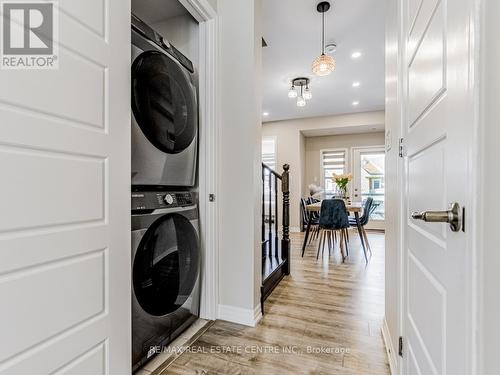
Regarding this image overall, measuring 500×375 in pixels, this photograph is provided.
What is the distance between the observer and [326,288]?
265cm

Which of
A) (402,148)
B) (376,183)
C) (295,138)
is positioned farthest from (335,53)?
(376,183)

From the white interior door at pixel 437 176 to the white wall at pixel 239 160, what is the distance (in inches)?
41.5

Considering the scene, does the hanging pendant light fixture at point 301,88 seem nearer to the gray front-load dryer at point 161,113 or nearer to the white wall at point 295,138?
the white wall at point 295,138

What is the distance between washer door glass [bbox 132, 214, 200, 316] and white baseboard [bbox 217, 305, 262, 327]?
0.37m

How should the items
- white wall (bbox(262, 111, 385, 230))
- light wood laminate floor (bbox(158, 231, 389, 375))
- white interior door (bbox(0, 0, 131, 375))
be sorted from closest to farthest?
white interior door (bbox(0, 0, 131, 375)) < light wood laminate floor (bbox(158, 231, 389, 375)) < white wall (bbox(262, 111, 385, 230))

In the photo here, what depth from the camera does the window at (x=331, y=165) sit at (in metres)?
7.05

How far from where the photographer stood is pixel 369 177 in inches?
271

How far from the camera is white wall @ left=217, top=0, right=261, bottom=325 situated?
6.46 feet

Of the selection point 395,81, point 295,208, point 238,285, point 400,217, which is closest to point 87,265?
point 238,285

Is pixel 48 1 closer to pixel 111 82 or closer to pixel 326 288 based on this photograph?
pixel 111 82

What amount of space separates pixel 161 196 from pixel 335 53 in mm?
3235

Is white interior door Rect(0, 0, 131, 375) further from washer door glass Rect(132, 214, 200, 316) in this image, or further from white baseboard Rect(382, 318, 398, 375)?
white baseboard Rect(382, 318, 398, 375)

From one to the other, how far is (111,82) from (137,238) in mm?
→ 769

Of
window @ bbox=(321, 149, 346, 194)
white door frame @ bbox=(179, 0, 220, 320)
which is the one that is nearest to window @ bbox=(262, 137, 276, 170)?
window @ bbox=(321, 149, 346, 194)
